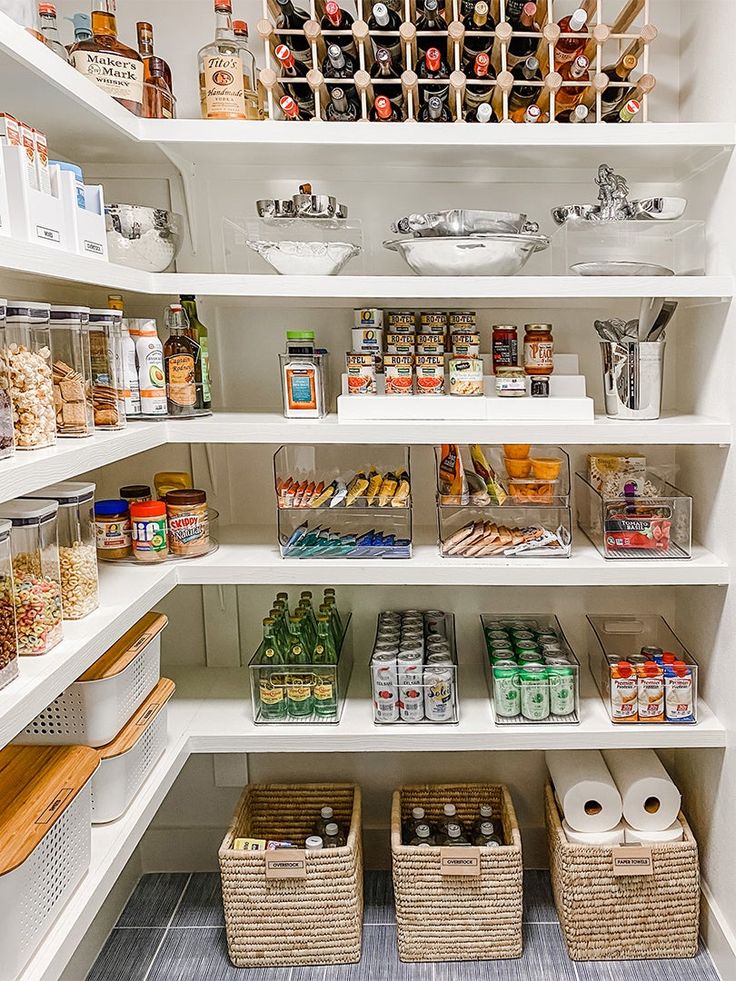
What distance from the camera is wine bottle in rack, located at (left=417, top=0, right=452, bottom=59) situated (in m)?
1.98

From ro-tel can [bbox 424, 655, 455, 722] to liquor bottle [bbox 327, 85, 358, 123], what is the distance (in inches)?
50.4

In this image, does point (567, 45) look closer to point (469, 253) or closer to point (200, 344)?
point (469, 253)

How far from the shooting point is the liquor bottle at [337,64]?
195 centimetres

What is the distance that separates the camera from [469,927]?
6.88ft

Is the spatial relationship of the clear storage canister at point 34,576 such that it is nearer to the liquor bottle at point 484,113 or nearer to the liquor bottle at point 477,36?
the liquor bottle at point 484,113

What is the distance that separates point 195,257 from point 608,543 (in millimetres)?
1253

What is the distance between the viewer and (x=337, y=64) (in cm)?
197

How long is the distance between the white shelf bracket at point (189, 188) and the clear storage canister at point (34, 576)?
0.99 m

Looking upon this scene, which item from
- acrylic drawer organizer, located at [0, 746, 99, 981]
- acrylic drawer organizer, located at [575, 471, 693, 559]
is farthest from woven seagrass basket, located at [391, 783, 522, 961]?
acrylic drawer organizer, located at [0, 746, 99, 981]

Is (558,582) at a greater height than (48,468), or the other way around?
(48,468)

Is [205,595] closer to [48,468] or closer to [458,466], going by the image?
[458,466]

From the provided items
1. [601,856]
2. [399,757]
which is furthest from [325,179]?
[601,856]

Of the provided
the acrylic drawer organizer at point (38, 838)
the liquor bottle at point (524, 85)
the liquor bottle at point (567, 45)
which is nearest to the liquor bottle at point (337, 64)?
the liquor bottle at point (524, 85)

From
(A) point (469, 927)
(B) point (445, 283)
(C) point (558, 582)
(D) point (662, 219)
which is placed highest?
(D) point (662, 219)
